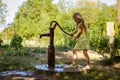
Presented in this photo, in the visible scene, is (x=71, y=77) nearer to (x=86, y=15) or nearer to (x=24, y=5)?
Answer: (x=86, y=15)

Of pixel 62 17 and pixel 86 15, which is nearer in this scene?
pixel 62 17

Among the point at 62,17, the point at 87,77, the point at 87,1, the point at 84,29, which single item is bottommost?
the point at 87,77

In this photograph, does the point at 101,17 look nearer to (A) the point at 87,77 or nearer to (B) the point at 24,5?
(A) the point at 87,77

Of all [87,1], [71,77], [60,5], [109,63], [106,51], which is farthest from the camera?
[87,1]

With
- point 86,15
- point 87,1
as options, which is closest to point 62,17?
point 86,15

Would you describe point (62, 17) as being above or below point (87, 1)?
below

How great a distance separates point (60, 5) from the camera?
3600 cm

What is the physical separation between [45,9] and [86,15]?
900 cm

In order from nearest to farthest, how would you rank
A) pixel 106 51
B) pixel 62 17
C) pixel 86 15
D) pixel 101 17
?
1. pixel 106 51
2. pixel 101 17
3. pixel 62 17
4. pixel 86 15

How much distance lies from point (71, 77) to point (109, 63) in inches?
113

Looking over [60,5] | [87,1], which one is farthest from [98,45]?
[87,1]

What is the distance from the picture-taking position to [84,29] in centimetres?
676

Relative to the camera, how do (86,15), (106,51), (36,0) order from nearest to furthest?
1. (106,51)
2. (86,15)
3. (36,0)

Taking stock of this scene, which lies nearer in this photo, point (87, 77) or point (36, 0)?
point (87, 77)
